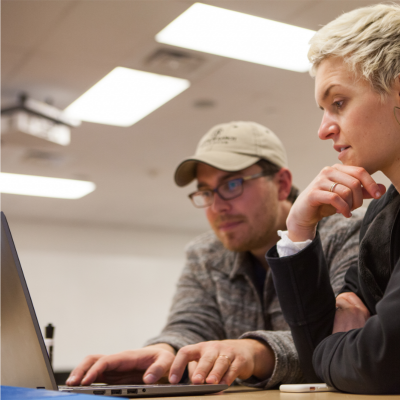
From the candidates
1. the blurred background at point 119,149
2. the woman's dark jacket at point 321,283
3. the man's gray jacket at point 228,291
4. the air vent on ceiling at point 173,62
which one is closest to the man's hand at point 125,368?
the man's gray jacket at point 228,291

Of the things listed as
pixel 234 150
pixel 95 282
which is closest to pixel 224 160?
pixel 234 150

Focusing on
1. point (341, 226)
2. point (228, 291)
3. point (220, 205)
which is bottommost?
point (228, 291)

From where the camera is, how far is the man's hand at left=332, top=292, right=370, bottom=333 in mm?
1070

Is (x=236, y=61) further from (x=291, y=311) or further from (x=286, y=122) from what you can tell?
(x=291, y=311)

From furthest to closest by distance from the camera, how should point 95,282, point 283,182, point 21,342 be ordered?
point 95,282
point 283,182
point 21,342

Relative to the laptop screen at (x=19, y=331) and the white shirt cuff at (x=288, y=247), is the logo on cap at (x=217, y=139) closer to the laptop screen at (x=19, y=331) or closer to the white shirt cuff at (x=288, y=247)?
the white shirt cuff at (x=288, y=247)

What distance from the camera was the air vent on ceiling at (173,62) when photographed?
363 cm

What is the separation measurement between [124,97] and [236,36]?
4.19 ft

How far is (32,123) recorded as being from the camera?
4375 mm

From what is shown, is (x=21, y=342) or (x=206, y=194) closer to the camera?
(x=21, y=342)

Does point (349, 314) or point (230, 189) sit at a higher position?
point (230, 189)

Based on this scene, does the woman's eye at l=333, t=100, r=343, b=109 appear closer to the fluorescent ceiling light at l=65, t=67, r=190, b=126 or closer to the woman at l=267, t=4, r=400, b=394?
the woman at l=267, t=4, r=400, b=394

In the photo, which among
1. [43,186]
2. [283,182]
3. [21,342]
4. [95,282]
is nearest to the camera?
[21,342]

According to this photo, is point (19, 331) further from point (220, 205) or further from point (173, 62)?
point (173, 62)
